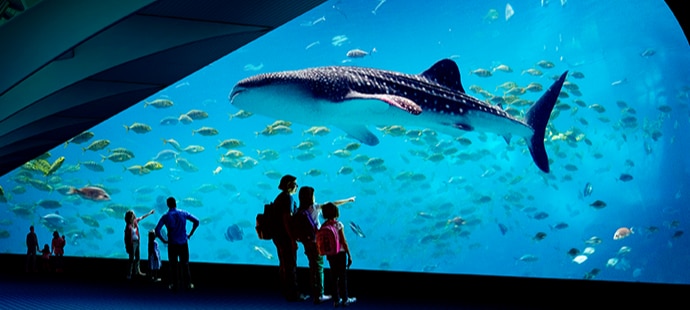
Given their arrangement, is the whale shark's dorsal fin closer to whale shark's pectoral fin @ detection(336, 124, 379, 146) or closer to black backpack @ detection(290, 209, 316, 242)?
whale shark's pectoral fin @ detection(336, 124, 379, 146)

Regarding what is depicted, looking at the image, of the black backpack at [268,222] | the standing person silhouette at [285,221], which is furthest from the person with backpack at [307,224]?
the black backpack at [268,222]

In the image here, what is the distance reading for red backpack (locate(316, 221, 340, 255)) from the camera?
443cm

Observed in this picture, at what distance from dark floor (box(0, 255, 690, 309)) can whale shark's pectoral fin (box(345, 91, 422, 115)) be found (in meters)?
1.84

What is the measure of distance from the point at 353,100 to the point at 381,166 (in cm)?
901

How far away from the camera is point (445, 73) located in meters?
7.30

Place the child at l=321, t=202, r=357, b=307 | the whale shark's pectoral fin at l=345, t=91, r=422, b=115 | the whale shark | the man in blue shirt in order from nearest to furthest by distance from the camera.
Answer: the child at l=321, t=202, r=357, b=307 → the whale shark's pectoral fin at l=345, t=91, r=422, b=115 → the man in blue shirt → the whale shark

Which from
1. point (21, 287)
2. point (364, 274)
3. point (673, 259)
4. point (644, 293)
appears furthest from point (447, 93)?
point (673, 259)

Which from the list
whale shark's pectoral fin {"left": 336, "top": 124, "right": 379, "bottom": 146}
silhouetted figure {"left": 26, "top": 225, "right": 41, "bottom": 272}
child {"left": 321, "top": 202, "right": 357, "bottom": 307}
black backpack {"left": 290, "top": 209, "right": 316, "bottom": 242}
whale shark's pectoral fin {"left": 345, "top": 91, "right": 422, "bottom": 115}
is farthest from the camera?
silhouetted figure {"left": 26, "top": 225, "right": 41, "bottom": 272}

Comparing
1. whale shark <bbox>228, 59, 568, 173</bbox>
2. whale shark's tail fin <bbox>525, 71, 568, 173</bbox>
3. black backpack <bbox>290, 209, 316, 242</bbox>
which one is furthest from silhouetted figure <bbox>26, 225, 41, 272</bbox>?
whale shark's tail fin <bbox>525, 71, 568, 173</bbox>

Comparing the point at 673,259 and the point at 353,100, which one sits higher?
the point at 353,100

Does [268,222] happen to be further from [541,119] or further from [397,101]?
[541,119]

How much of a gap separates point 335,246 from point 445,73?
12.2 feet

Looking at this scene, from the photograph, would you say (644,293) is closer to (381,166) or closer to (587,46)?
(381,166)

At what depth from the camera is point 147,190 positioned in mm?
20906
